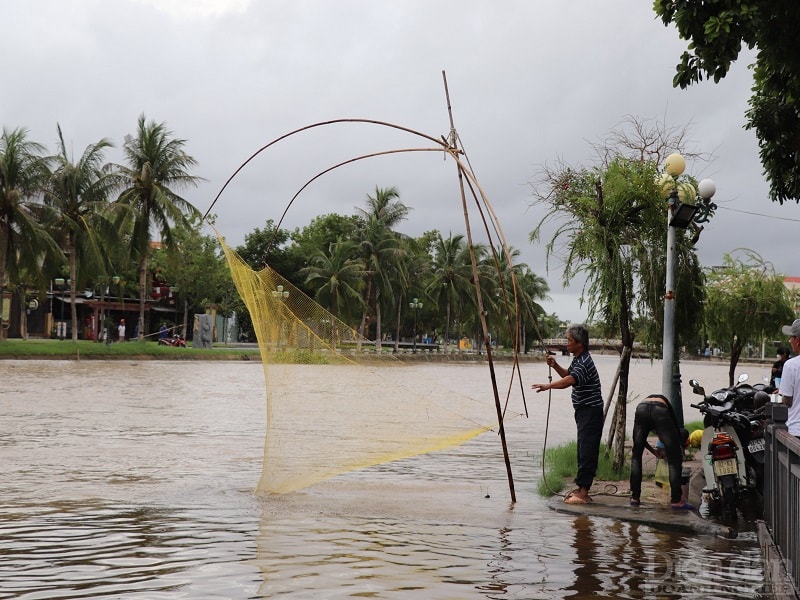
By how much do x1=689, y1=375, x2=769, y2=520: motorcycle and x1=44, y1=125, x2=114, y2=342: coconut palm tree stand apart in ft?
133

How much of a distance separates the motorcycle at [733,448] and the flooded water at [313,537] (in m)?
0.42

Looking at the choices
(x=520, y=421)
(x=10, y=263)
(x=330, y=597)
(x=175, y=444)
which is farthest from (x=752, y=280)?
(x=10, y=263)

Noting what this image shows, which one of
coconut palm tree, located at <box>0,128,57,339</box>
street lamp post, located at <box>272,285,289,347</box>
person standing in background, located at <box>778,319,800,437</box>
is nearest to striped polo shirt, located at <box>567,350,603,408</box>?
person standing in background, located at <box>778,319,800,437</box>

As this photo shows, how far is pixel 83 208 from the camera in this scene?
47.0 m

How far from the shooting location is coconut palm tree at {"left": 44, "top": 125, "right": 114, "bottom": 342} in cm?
4559

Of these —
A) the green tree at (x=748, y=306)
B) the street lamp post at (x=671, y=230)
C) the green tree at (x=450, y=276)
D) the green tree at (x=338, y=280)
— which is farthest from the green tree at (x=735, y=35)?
the green tree at (x=450, y=276)

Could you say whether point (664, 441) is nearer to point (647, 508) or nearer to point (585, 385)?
point (647, 508)

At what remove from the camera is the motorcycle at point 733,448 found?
7461 millimetres

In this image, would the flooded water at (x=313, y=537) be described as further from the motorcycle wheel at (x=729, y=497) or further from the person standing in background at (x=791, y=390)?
the person standing in background at (x=791, y=390)

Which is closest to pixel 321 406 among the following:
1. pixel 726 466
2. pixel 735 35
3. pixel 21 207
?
pixel 726 466

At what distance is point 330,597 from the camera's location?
527 centimetres

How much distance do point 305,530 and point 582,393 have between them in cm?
290

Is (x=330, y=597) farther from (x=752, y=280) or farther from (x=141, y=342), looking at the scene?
(x=141, y=342)

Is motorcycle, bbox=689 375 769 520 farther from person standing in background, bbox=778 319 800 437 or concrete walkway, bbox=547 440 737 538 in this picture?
person standing in background, bbox=778 319 800 437
